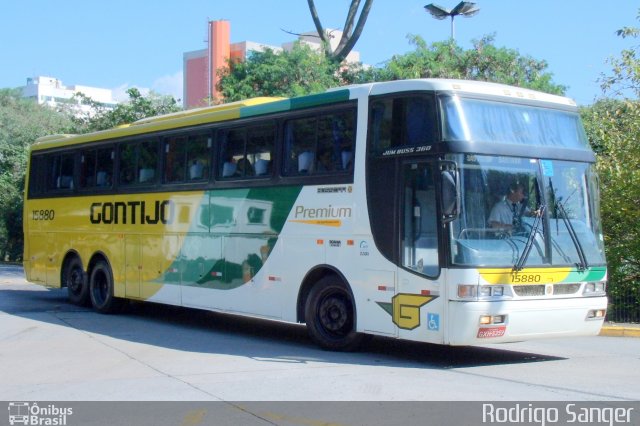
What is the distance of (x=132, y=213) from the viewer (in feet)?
55.0

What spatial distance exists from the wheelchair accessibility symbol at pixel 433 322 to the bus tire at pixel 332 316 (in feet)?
4.81

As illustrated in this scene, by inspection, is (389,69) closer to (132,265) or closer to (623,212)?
(623,212)

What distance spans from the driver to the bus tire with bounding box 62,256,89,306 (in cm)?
1072

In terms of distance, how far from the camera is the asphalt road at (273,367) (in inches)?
359

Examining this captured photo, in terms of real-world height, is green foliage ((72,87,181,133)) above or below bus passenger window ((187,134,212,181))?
above

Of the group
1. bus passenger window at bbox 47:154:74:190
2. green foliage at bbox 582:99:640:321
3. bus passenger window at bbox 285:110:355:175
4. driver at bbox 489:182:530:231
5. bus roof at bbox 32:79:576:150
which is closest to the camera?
driver at bbox 489:182:530:231

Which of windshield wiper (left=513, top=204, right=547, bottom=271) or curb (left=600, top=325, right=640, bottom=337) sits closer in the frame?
windshield wiper (left=513, top=204, right=547, bottom=271)

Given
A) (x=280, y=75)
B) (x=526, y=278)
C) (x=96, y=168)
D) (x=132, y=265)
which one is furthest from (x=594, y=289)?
(x=280, y=75)

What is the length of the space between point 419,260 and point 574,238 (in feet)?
6.91

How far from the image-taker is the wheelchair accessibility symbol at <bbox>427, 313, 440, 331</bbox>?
34.0 ft

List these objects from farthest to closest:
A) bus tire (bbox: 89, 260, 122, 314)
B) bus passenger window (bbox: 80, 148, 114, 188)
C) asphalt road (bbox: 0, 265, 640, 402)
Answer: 1. bus passenger window (bbox: 80, 148, 114, 188)
2. bus tire (bbox: 89, 260, 122, 314)
3. asphalt road (bbox: 0, 265, 640, 402)

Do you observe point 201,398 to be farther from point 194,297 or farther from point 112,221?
point 112,221

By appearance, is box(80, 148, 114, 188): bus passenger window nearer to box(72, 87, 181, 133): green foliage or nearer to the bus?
the bus
